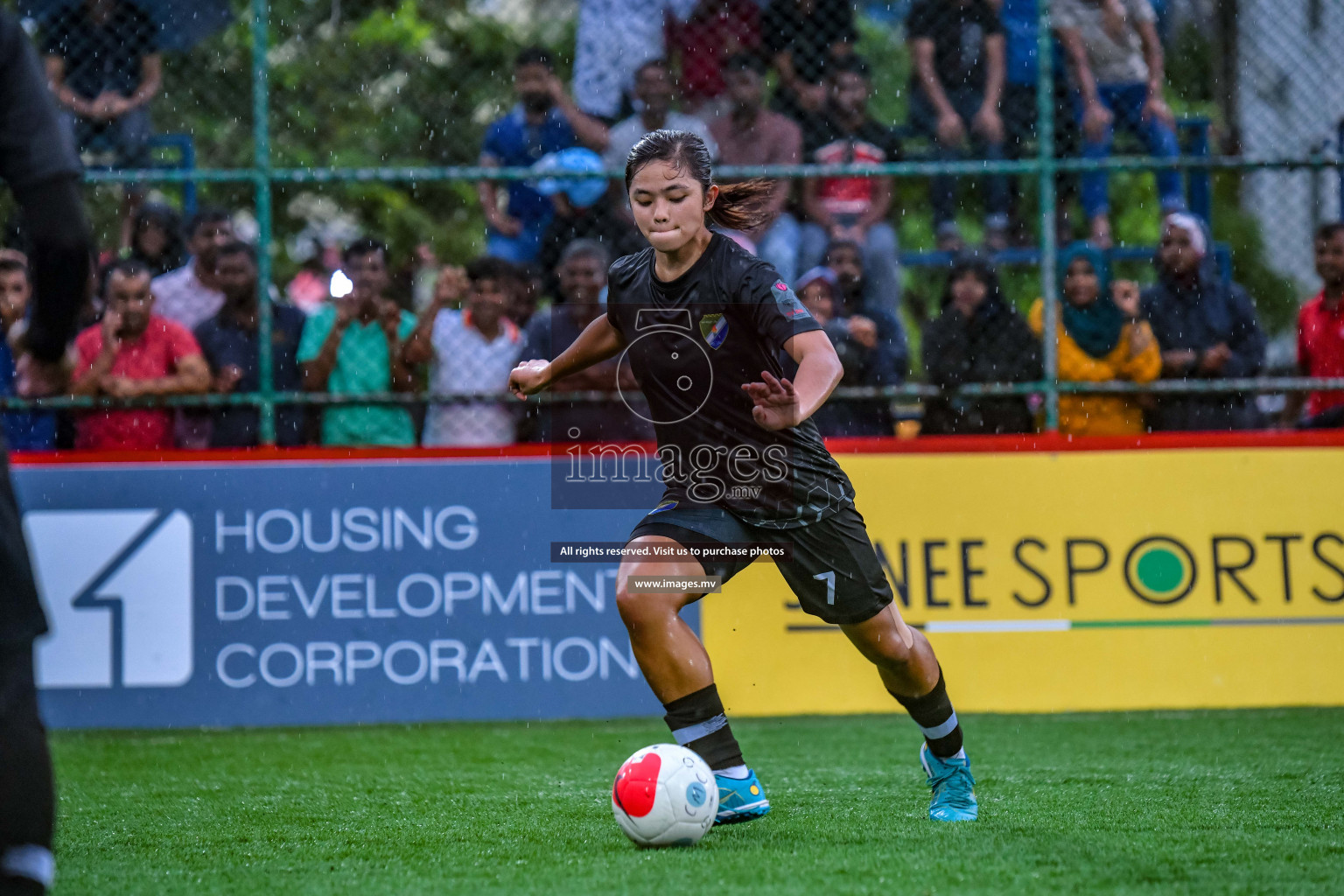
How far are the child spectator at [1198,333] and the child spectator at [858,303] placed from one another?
1.23 metres

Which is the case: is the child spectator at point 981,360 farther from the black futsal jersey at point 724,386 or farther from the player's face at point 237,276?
the player's face at point 237,276

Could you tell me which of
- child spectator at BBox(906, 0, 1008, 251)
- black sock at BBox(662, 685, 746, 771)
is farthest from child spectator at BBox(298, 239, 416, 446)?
black sock at BBox(662, 685, 746, 771)

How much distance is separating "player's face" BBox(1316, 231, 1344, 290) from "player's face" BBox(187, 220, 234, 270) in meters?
5.52

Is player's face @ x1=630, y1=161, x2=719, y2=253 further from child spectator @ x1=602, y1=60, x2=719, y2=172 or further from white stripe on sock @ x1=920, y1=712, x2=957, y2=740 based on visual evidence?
child spectator @ x1=602, y1=60, x2=719, y2=172

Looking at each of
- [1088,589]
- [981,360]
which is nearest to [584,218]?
[981,360]

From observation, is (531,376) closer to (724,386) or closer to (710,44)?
(724,386)

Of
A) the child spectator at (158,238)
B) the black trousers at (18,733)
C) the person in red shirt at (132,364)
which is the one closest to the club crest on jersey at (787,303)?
the black trousers at (18,733)

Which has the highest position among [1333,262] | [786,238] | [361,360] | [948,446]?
[786,238]

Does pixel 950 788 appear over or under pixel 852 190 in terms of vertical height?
under

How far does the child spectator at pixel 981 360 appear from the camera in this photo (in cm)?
738

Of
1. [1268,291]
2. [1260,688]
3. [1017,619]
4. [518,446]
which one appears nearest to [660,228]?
[518,446]

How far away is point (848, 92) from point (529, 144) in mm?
1782

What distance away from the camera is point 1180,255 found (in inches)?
298

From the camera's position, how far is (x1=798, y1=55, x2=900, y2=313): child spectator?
804cm
